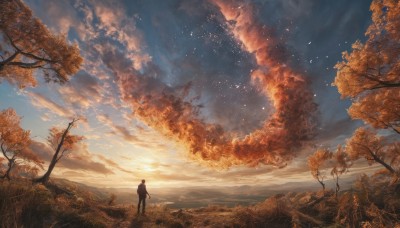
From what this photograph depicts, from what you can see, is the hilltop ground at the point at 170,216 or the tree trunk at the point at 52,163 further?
the tree trunk at the point at 52,163

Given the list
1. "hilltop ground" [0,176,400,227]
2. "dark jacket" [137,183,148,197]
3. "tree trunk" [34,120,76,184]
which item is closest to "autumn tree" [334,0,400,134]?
"hilltop ground" [0,176,400,227]

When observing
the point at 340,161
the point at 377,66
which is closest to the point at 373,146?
the point at 340,161

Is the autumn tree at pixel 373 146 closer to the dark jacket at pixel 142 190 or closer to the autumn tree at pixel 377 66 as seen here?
the autumn tree at pixel 377 66

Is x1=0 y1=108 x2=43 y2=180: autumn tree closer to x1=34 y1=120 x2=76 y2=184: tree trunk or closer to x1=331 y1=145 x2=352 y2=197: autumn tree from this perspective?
x1=34 y1=120 x2=76 y2=184: tree trunk

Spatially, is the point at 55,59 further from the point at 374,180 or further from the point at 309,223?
the point at 374,180

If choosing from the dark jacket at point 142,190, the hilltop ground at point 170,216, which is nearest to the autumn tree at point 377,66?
the hilltop ground at point 170,216

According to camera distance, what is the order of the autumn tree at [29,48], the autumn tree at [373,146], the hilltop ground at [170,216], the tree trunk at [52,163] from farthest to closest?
the autumn tree at [373,146]
the tree trunk at [52,163]
the autumn tree at [29,48]
the hilltop ground at [170,216]

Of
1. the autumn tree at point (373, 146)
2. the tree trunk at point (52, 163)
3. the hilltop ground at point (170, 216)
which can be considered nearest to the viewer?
the hilltop ground at point (170, 216)

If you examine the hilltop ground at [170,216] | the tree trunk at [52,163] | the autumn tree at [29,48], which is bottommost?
the hilltop ground at [170,216]

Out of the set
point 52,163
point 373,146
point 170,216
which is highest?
point 373,146

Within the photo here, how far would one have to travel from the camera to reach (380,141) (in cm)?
3350

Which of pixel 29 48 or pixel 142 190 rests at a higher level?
pixel 29 48

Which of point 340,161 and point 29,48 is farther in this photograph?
point 340,161

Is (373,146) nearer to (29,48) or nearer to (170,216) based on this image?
(170,216)
